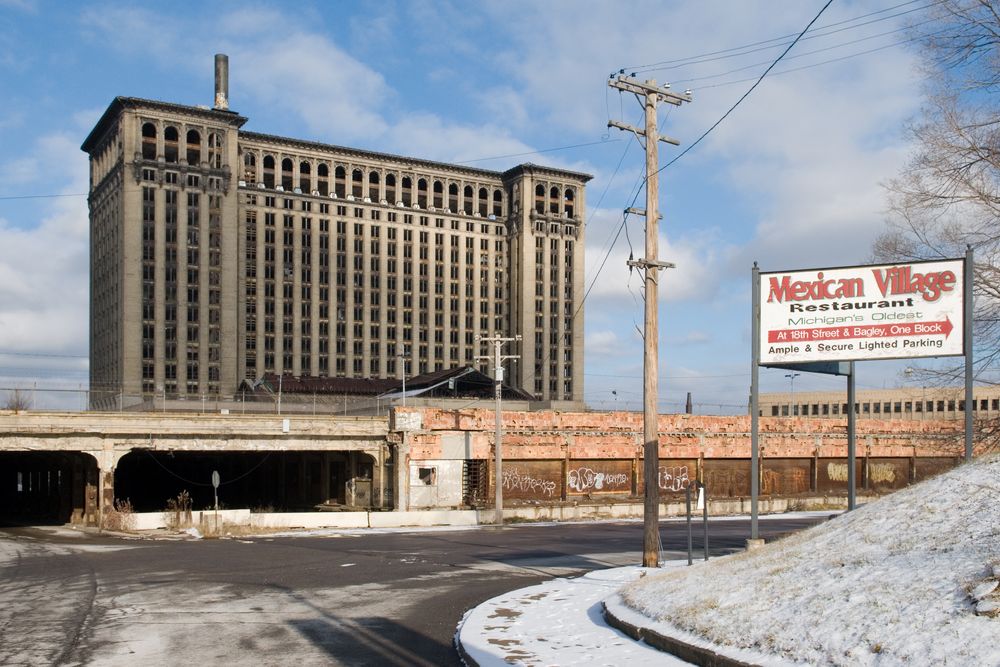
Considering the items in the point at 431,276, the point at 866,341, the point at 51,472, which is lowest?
the point at 51,472

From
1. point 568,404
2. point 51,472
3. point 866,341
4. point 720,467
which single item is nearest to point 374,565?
point 866,341

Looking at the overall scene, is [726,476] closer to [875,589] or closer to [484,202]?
[875,589]

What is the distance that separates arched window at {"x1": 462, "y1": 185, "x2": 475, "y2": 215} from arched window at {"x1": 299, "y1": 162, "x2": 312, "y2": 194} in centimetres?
2885

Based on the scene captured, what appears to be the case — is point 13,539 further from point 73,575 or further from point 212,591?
point 212,591


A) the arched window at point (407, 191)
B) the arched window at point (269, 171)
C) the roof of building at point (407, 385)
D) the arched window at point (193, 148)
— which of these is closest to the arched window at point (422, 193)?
the arched window at point (407, 191)

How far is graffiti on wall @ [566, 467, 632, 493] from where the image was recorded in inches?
1932

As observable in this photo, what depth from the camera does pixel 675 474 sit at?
52.8m

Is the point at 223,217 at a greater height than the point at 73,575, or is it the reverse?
the point at 223,217

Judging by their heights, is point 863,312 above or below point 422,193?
below

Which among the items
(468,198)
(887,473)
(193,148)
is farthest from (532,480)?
(468,198)

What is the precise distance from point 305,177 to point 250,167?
30.6 ft

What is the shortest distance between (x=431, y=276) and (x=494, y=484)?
125842 mm

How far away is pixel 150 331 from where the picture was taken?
5433 inches

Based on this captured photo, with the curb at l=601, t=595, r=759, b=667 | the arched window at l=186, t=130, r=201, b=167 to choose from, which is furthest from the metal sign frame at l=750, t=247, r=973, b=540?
the arched window at l=186, t=130, r=201, b=167
